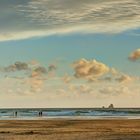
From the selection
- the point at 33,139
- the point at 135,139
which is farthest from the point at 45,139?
the point at 135,139

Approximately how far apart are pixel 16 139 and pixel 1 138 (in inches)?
49.9

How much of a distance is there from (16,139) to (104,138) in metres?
5.95

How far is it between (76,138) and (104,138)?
1934 millimetres

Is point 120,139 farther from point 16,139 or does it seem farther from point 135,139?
point 16,139

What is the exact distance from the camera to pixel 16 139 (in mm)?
32469

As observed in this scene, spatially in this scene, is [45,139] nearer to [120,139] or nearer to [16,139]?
[16,139]

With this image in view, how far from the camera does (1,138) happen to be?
33.1m

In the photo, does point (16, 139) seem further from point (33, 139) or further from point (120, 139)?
point (120, 139)

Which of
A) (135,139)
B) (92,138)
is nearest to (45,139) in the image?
(92,138)

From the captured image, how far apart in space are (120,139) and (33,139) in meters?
5.82

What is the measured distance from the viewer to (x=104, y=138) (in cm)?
3238

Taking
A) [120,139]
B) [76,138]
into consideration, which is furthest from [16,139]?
[120,139]

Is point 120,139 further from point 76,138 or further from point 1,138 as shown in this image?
point 1,138

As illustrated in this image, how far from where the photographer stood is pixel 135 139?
31812mm
